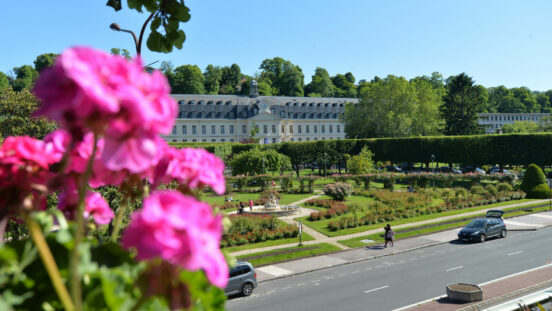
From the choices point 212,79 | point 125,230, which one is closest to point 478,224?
point 125,230

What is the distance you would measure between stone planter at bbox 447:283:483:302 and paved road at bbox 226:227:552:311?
123 cm

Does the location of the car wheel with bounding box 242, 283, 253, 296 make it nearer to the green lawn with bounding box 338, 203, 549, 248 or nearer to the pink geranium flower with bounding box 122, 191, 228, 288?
the green lawn with bounding box 338, 203, 549, 248

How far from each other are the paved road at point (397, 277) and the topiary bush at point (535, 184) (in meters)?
18.0

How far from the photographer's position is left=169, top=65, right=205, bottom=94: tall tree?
12369cm

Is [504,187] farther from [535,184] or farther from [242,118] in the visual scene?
[242,118]

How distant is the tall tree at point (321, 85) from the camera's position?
475 ft

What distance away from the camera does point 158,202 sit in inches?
47.0

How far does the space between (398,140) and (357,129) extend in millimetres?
13449

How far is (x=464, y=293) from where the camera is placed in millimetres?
16656

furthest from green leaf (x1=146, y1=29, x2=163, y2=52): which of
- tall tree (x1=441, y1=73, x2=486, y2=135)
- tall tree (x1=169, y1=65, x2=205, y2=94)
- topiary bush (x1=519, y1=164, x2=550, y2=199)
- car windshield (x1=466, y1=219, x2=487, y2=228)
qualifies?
tall tree (x1=169, y1=65, x2=205, y2=94)

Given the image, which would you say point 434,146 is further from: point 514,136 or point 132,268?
point 132,268

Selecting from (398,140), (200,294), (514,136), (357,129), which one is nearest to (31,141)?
(200,294)

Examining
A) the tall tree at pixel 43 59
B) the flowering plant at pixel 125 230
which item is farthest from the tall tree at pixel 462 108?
the tall tree at pixel 43 59

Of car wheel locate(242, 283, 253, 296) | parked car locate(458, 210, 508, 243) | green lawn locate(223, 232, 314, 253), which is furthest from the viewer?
parked car locate(458, 210, 508, 243)
